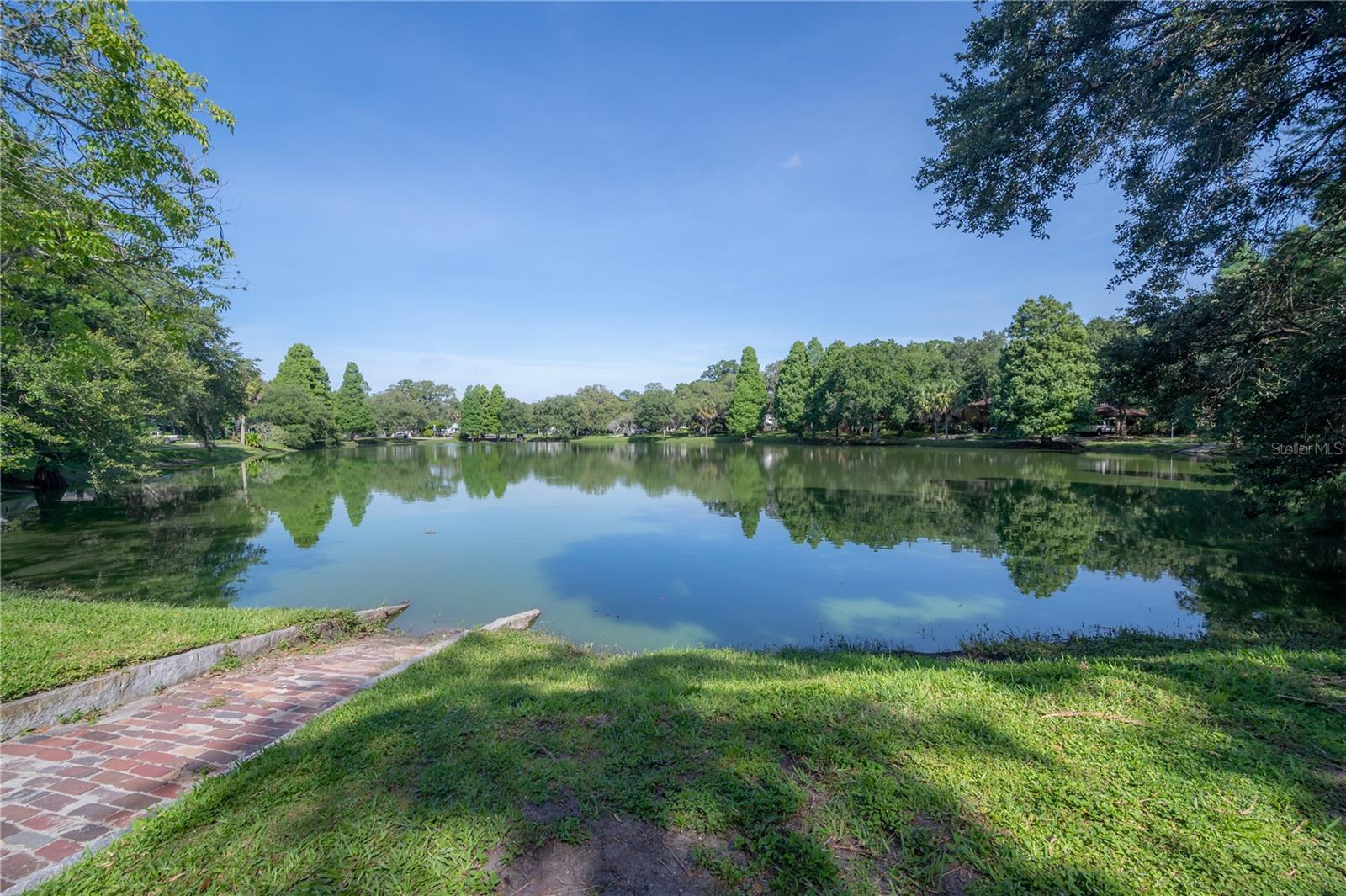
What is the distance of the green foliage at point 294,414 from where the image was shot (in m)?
51.0

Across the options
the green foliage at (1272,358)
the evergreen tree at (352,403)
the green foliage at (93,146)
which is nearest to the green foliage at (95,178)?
the green foliage at (93,146)

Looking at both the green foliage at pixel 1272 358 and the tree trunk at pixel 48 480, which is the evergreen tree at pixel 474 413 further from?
the green foliage at pixel 1272 358

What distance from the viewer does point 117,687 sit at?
14.0 ft

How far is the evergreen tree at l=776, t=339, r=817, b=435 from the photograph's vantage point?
57.0 metres

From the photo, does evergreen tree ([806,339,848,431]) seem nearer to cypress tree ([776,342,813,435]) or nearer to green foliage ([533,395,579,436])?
cypress tree ([776,342,813,435])

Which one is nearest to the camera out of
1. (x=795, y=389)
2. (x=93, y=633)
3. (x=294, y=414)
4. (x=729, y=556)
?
(x=93, y=633)

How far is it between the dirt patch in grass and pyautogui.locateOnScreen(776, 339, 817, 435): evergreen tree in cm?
5564

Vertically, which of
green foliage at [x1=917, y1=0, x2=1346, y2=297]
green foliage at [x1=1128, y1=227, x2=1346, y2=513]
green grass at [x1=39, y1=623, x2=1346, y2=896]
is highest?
green foliage at [x1=917, y1=0, x2=1346, y2=297]

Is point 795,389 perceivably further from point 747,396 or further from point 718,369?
point 718,369

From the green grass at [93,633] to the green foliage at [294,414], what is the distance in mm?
51496

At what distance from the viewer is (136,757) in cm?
344

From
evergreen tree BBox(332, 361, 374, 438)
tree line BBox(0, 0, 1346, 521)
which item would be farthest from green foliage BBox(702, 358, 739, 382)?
tree line BBox(0, 0, 1346, 521)

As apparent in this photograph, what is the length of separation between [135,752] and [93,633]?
2312mm

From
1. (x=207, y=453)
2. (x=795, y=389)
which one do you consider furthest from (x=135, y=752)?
(x=795, y=389)
